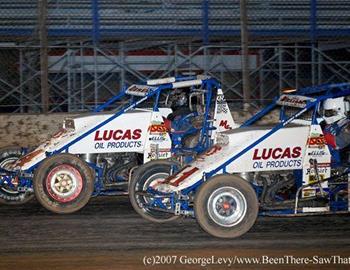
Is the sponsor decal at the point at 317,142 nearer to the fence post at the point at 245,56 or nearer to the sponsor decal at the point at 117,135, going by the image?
the sponsor decal at the point at 117,135

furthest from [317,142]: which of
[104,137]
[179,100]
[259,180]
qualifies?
[179,100]

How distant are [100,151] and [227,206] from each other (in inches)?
103

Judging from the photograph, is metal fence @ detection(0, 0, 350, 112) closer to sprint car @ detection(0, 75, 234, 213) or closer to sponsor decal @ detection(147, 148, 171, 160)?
sprint car @ detection(0, 75, 234, 213)

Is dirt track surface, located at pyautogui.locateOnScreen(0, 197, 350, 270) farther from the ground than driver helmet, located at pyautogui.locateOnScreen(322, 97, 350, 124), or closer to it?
closer to it

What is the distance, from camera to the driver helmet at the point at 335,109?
9.16 meters

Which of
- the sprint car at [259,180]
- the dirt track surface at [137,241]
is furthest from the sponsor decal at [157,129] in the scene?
the sprint car at [259,180]

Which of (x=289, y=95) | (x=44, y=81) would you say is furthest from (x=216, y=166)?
(x=44, y=81)

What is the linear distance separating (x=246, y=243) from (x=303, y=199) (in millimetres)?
971

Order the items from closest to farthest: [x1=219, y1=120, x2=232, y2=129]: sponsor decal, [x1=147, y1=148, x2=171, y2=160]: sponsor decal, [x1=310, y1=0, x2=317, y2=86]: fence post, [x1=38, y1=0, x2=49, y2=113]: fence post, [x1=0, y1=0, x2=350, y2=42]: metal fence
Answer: [x1=147, y1=148, x2=171, y2=160]: sponsor decal, [x1=219, y1=120, x2=232, y2=129]: sponsor decal, [x1=38, y1=0, x2=49, y2=113]: fence post, [x1=0, y1=0, x2=350, y2=42]: metal fence, [x1=310, y1=0, x2=317, y2=86]: fence post

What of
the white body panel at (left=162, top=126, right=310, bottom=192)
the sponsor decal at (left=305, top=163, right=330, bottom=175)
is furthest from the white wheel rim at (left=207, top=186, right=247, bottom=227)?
the sponsor decal at (left=305, top=163, right=330, bottom=175)

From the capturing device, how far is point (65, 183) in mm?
9766

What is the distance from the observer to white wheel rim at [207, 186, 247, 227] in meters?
8.06

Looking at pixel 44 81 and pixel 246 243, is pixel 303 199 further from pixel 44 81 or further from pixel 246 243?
pixel 44 81

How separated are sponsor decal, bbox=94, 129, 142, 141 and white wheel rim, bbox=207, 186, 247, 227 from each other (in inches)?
96.1
